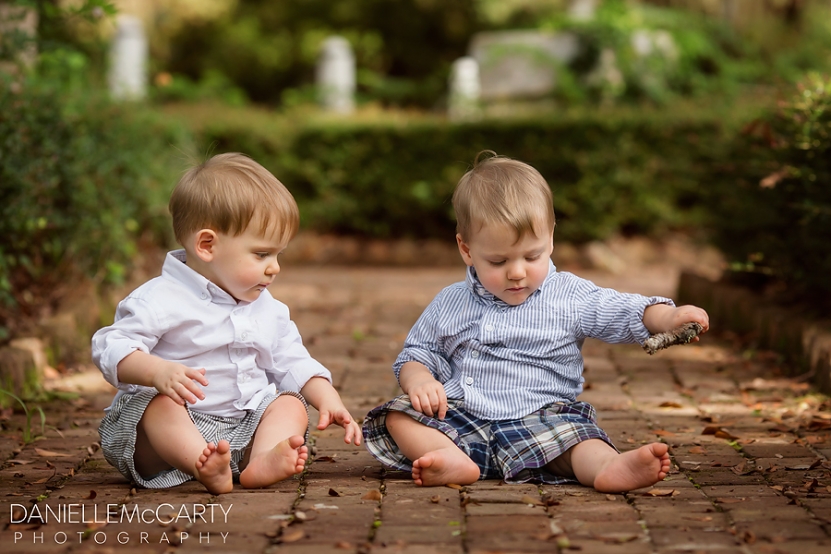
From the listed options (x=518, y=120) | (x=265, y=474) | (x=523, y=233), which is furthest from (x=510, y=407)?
(x=518, y=120)

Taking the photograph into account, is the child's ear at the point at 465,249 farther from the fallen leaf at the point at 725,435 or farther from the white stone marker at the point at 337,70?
the white stone marker at the point at 337,70

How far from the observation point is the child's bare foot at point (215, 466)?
2664 millimetres

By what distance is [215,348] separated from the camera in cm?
294

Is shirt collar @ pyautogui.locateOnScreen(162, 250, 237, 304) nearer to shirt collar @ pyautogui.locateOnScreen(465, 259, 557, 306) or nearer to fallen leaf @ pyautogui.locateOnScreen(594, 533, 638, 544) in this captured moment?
shirt collar @ pyautogui.locateOnScreen(465, 259, 557, 306)

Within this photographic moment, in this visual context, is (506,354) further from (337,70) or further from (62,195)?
(337,70)

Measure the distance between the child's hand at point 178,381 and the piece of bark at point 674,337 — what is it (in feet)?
4.05

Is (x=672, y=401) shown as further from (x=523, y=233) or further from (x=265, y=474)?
(x=265, y=474)

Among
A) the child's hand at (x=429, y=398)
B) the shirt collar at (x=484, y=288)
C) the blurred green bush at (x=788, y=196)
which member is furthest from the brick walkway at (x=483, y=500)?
the blurred green bush at (x=788, y=196)

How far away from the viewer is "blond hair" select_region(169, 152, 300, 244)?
2877mm

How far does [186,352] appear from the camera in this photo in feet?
9.59

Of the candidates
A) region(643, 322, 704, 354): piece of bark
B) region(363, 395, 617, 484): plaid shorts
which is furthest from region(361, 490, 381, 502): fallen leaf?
region(643, 322, 704, 354): piece of bark

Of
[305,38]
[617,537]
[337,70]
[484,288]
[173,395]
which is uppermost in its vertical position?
[305,38]

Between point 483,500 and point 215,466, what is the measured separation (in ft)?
2.41

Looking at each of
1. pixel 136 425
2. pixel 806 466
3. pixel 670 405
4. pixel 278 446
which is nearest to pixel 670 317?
pixel 806 466
